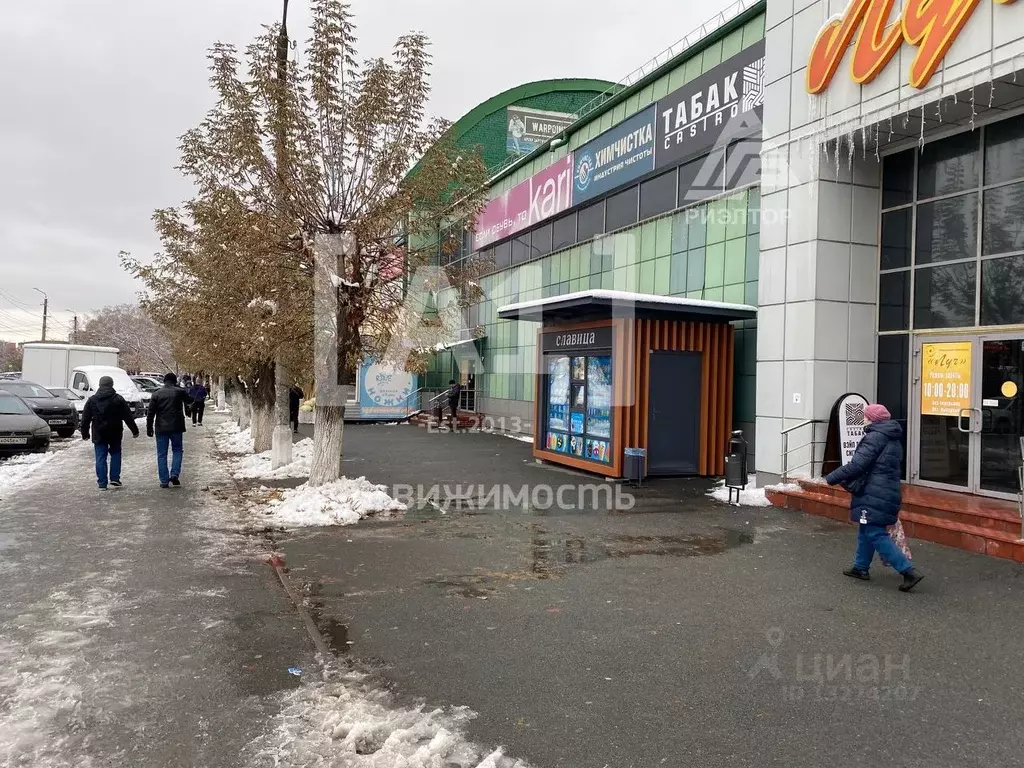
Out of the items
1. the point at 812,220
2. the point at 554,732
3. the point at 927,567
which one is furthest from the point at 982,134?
the point at 554,732

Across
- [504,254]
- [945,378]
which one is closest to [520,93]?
[504,254]

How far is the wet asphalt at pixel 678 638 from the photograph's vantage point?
11.9ft

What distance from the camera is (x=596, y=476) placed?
42.6 ft

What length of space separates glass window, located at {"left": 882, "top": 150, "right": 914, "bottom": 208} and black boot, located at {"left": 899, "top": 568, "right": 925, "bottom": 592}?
6708 millimetres

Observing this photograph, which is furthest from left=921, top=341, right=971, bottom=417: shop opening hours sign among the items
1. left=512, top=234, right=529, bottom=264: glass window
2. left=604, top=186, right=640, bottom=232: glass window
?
left=512, top=234, right=529, bottom=264: glass window

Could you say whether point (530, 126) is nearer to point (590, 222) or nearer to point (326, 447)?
point (590, 222)

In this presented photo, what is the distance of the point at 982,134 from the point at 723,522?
6.21 m

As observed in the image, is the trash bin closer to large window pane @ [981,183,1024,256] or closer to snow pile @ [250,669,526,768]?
large window pane @ [981,183,1024,256]

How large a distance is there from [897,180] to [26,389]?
23.3 meters

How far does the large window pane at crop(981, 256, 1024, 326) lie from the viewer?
8.98 m

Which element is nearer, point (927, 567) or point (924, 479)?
point (927, 567)

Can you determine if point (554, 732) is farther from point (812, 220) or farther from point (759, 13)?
point (759, 13)

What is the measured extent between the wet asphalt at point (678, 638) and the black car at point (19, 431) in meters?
10.8

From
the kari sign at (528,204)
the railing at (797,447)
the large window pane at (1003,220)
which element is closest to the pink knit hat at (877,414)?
the railing at (797,447)
